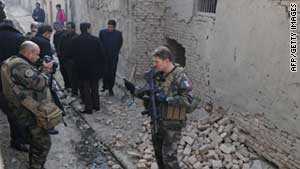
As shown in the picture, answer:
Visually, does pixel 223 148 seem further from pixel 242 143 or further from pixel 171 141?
pixel 171 141

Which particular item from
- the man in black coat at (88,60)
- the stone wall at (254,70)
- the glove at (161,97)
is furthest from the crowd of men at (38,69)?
the stone wall at (254,70)

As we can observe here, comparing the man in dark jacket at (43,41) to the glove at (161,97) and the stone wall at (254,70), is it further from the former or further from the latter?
the stone wall at (254,70)

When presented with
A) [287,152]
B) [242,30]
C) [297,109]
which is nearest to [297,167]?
[287,152]

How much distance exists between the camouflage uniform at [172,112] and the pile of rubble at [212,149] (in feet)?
2.26

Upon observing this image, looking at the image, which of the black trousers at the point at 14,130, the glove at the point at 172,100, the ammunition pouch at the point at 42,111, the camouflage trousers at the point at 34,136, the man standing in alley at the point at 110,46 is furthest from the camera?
the man standing in alley at the point at 110,46

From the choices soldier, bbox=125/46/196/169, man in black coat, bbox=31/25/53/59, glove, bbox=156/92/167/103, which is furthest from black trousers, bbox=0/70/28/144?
glove, bbox=156/92/167/103

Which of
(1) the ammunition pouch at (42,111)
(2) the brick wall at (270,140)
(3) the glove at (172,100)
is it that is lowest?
(2) the brick wall at (270,140)

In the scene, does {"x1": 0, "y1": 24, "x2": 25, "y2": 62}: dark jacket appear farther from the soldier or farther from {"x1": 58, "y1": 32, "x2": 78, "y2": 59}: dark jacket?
the soldier

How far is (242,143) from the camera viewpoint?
4.68 meters

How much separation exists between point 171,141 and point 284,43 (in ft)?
6.01

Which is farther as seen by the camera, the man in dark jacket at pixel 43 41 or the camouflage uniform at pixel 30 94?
the man in dark jacket at pixel 43 41

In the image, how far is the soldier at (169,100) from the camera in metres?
3.51

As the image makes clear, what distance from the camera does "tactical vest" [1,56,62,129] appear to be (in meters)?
3.55

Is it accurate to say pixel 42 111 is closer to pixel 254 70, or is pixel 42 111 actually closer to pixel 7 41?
pixel 7 41
